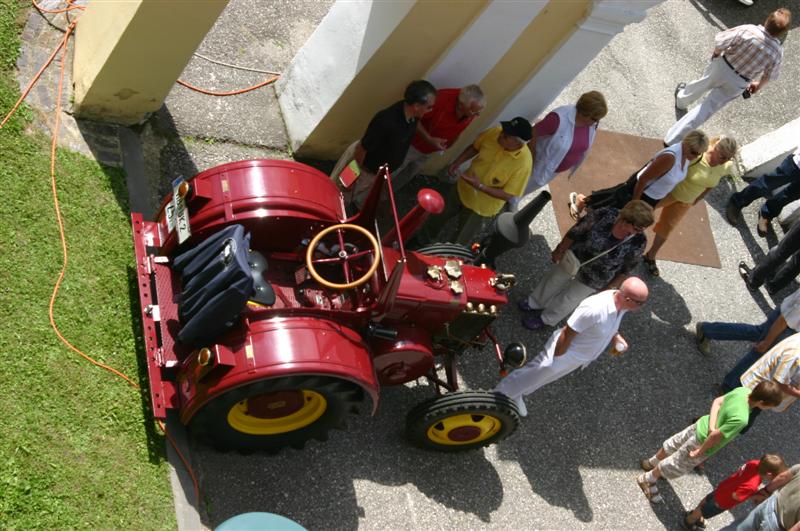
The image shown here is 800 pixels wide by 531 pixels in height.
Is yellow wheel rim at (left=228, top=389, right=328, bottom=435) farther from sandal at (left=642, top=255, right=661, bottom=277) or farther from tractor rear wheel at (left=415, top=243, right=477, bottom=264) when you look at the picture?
sandal at (left=642, top=255, right=661, bottom=277)

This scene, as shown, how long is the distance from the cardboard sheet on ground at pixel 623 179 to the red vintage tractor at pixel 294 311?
9.92 feet

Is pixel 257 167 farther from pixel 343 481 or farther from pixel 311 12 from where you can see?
pixel 311 12

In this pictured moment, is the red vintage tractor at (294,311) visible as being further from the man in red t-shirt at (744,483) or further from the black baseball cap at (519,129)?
the man in red t-shirt at (744,483)

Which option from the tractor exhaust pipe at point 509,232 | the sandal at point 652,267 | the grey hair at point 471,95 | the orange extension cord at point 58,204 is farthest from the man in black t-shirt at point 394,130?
the sandal at point 652,267

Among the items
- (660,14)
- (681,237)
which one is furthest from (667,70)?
(681,237)

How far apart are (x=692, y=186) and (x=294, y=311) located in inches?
173

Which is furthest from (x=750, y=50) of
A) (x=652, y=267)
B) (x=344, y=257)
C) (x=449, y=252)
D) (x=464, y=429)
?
(x=344, y=257)

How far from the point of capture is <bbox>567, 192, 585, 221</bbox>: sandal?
829 centimetres

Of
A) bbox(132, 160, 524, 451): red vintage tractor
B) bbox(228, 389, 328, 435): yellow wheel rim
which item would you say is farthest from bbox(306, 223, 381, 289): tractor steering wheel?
bbox(228, 389, 328, 435): yellow wheel rim

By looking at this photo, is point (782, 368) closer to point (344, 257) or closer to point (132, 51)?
point (344, 257)

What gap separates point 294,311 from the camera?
5.17 metres

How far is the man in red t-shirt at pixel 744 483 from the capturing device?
614cm

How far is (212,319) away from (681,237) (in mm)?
5878

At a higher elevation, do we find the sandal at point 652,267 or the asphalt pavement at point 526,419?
the sandal at point 652,267
